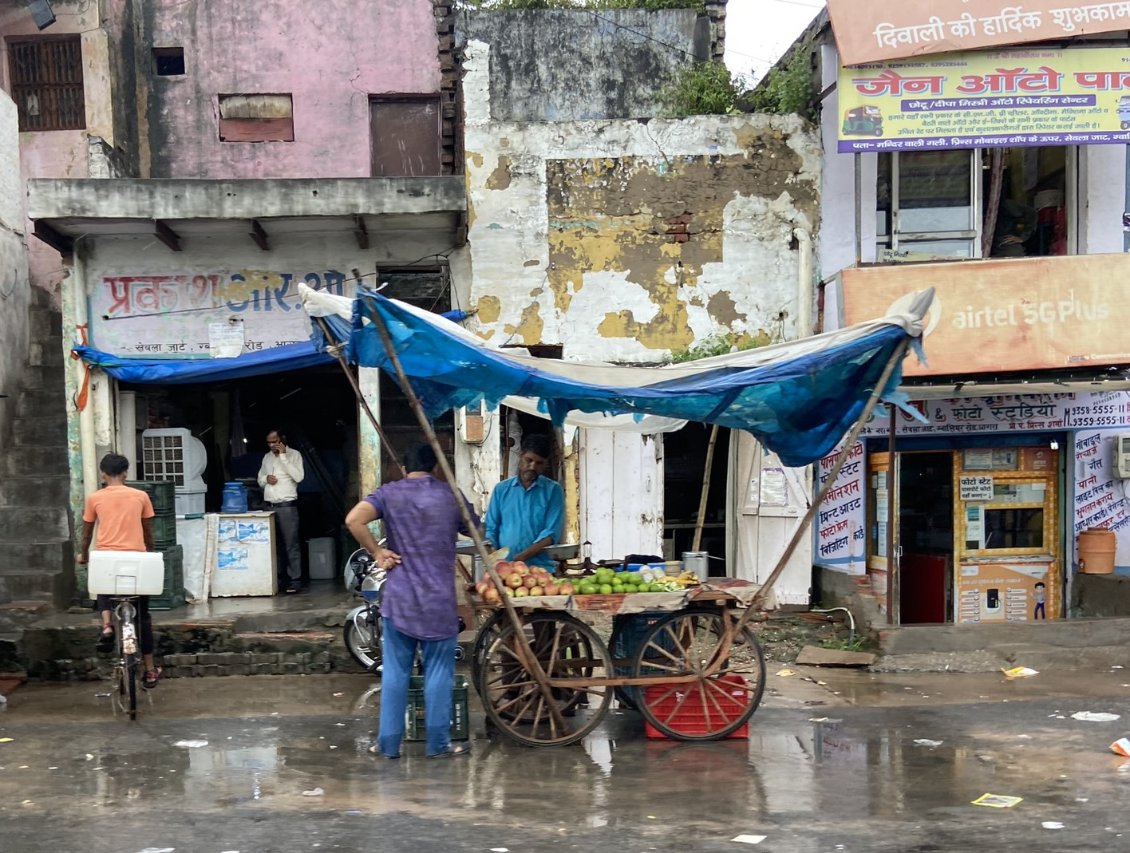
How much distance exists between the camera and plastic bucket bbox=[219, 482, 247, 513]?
37.8 ft

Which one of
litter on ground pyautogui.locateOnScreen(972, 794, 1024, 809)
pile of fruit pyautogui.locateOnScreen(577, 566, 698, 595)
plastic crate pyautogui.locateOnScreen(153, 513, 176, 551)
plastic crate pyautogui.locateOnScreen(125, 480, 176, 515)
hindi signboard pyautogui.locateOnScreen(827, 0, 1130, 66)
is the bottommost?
litter on ground pyautogui.locateOnScreen(972, 794, 1024, 809)

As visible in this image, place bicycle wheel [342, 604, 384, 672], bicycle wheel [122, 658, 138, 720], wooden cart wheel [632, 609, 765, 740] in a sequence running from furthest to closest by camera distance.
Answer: bicycle wheel [342, 604, 384, 672], bicycle wheel [122, 658, 138, 720], wooden cart wheel [632, 609, 765, 740]

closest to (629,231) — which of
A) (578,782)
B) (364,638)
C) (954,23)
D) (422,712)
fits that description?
(954,23)

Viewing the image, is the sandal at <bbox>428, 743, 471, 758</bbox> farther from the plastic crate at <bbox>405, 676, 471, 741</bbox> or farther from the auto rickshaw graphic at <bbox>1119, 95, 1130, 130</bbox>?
the auto rickshaw graphic at <bbox>1119, 95, 1130, 130</bbox>

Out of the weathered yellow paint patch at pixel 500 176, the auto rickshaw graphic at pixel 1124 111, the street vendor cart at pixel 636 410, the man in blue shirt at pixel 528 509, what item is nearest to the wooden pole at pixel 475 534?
the street vendor cart at pixel 636 410

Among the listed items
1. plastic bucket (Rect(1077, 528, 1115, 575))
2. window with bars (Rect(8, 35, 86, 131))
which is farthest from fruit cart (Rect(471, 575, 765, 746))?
window with bars (Rect(8, 35, 86, 131))

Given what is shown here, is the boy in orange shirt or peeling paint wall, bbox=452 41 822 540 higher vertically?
peeling paint wall, bbox=452 41 822 540

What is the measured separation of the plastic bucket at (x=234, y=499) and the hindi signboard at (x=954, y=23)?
7.62 meters

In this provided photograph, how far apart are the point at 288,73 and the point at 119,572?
1024 centimetres

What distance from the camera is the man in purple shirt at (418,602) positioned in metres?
6.40

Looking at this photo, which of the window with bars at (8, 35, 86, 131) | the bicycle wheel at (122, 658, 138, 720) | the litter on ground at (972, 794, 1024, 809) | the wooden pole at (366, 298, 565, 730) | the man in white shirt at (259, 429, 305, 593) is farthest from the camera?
Result: the window with bars at (8, 35, 86, 131)

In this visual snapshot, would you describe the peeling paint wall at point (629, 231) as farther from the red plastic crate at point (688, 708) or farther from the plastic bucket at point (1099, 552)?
the red plastic crate at point (688, 708)

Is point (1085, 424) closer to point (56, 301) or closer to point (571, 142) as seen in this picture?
point (571, 142)

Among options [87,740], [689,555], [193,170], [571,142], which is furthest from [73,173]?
[689,555]
